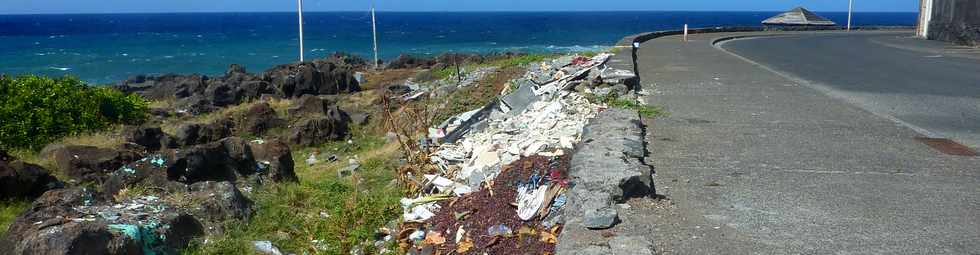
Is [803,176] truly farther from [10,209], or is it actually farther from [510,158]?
[10,209]

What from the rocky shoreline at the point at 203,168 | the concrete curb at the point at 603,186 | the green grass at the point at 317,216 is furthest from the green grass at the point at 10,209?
the concrete curb at the point at 603,186

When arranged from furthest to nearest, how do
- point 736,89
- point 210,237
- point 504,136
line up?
point 736,89
point 504,136
point 210,237

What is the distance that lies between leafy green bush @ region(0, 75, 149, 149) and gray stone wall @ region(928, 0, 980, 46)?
72.9 feet

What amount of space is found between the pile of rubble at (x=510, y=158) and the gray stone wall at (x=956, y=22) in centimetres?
1848

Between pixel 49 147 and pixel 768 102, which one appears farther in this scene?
pixel 49 147

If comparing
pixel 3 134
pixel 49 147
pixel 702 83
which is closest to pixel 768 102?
pixel 702 83

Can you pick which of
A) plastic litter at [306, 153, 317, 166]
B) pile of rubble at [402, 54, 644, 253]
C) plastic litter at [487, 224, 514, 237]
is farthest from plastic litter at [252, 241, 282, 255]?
plastic litter at [306, 153, 317, 166]

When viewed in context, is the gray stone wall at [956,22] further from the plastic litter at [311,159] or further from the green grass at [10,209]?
the green grass at [10,209]

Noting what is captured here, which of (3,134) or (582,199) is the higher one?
(582,199)

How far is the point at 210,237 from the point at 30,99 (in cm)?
960

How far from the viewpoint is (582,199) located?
488 centimetres

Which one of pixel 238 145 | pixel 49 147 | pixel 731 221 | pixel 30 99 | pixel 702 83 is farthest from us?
pixel 30 99

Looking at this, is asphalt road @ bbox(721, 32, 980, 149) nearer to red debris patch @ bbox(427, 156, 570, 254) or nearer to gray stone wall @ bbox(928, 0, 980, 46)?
gray stone wall @ bbox(928, 0, 980, 46)

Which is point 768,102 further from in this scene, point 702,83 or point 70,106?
point 70,106
